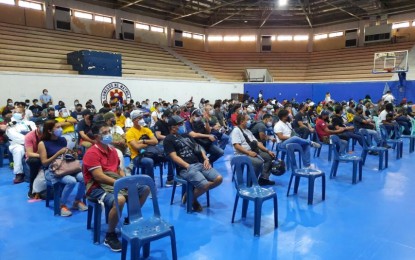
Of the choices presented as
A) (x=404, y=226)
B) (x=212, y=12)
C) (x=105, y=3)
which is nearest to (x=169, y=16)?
(x=212, y=12)

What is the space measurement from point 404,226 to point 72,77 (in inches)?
486

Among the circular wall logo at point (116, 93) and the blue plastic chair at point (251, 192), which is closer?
the blue plastic chair at point (251, 192)

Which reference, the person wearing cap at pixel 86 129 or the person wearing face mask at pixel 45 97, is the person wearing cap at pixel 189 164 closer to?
the person wearing cap at pixel 86 129

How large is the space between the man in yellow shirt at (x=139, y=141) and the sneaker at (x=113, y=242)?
5.25 ft

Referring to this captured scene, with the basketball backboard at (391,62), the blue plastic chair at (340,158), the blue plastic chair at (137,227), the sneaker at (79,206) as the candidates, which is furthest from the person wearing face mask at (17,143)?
the basketball backboard at (391,62)

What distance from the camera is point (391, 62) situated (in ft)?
52.9

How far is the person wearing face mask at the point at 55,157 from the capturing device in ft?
12.2

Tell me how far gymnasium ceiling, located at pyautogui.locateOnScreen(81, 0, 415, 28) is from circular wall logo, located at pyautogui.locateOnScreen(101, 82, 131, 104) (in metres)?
6.15

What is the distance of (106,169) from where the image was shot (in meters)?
3.12

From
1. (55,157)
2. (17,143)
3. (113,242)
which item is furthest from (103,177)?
(17,143)

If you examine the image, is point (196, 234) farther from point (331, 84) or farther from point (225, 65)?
point (225, 65)

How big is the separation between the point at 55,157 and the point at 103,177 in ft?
4.00

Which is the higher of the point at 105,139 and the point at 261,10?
the point at 261,10

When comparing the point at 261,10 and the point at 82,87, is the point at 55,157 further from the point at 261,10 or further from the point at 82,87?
the point at 261,10
